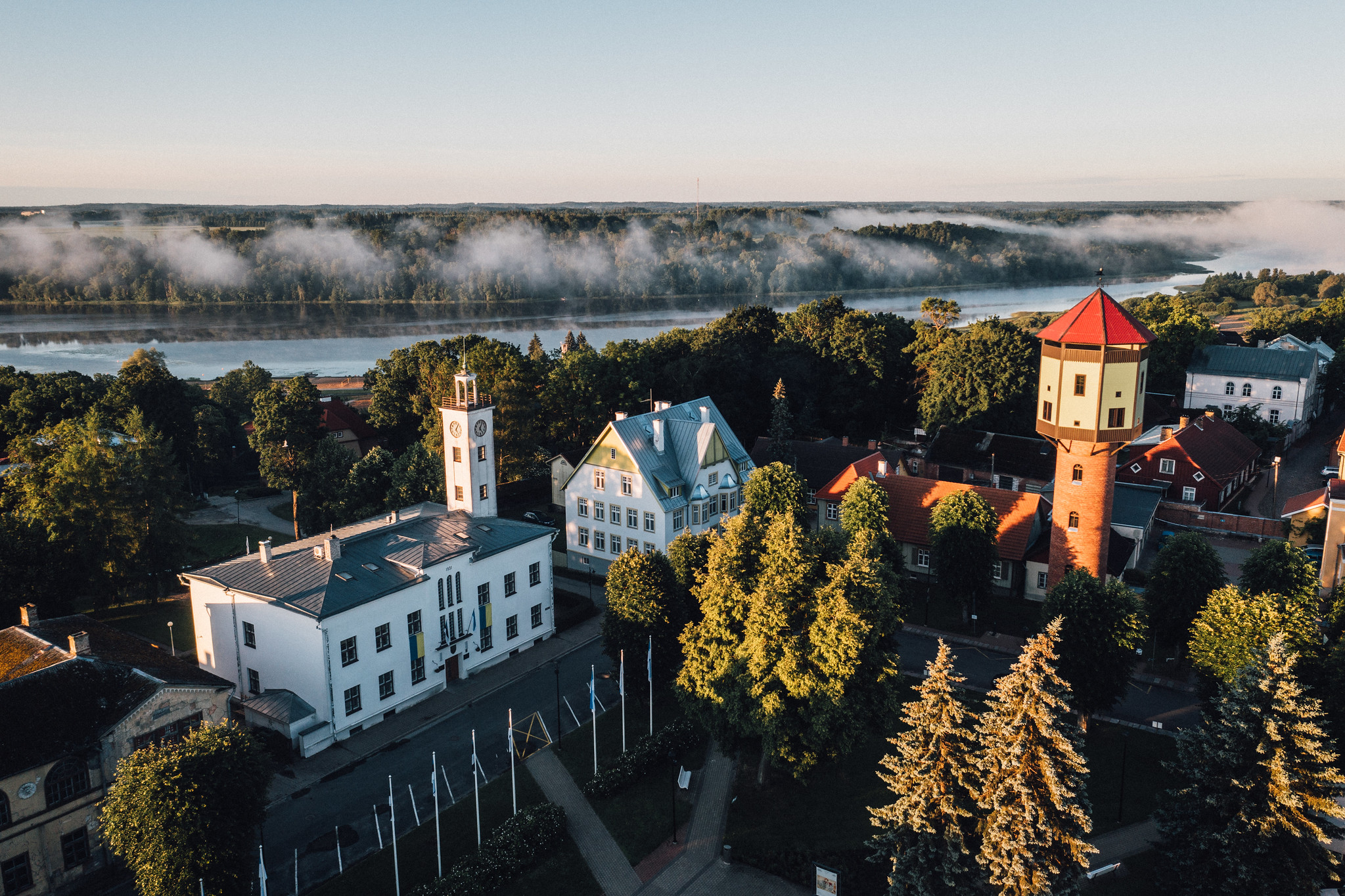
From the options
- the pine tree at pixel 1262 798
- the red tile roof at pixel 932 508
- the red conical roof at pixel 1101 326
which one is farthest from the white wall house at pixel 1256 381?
the pine tree at pixel 1262 798

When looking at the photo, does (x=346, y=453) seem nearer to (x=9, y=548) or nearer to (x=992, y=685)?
(x=9, y=548)

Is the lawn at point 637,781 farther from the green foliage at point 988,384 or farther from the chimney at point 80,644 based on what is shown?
the green foliage at point 988,384

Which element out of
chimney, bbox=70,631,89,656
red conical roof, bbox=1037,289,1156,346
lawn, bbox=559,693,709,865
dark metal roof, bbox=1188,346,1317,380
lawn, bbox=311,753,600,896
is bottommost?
lawn, bbox=559,693,709,865

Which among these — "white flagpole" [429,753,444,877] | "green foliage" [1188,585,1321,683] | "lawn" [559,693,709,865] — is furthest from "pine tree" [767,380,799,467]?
"white flagpole" [429,753,444,877]

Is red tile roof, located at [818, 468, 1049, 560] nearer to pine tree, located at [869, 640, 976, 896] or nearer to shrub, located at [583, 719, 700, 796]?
shrub, located at [583, 719, 700, 796]

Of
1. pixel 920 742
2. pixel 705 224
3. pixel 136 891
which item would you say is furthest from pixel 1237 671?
pixel 705 224

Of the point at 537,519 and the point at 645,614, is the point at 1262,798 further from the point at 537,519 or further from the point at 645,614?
the point at 537,519

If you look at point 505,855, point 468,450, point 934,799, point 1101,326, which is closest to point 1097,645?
point 934,799
